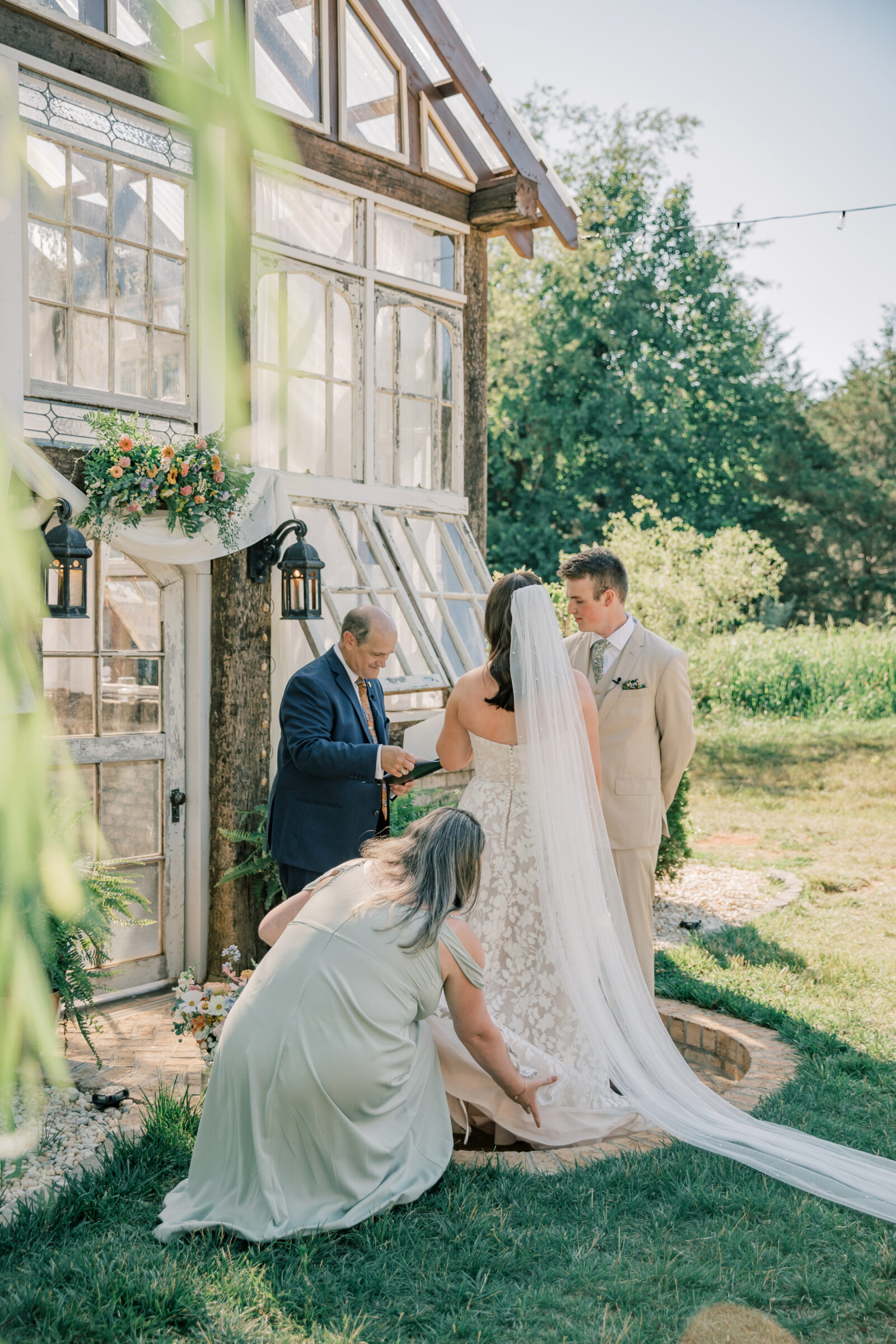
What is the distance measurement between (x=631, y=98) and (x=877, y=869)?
22.0m

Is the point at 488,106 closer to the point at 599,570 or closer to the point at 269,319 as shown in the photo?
the point at 269,319

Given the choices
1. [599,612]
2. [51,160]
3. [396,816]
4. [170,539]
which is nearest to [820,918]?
[396,816]

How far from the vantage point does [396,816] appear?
642 centimetres

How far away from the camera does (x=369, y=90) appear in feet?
22.9

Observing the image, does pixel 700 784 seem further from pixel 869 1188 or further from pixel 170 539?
pixel 869 1188

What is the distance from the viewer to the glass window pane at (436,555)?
294 inches

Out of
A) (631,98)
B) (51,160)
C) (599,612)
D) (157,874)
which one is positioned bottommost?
(157,874)

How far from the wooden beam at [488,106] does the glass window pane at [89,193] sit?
2.39 m

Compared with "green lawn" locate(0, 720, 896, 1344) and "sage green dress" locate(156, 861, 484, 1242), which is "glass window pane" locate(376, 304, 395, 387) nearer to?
"sage green dress" locate(156, 861, 484, 1242)

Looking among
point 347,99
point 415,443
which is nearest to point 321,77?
point 347,99

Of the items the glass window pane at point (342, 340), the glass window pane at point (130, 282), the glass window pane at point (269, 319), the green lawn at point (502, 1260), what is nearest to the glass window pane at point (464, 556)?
the glass window pane at point (342, 340)

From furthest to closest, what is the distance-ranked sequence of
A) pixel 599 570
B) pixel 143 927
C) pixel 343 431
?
pixel 343 431, pixel 143 927, pixel 599 570

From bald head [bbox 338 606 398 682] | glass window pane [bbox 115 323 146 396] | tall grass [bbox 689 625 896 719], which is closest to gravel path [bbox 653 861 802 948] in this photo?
bald head [bbox 338 606 398 682]

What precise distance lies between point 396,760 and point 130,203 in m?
3.42
